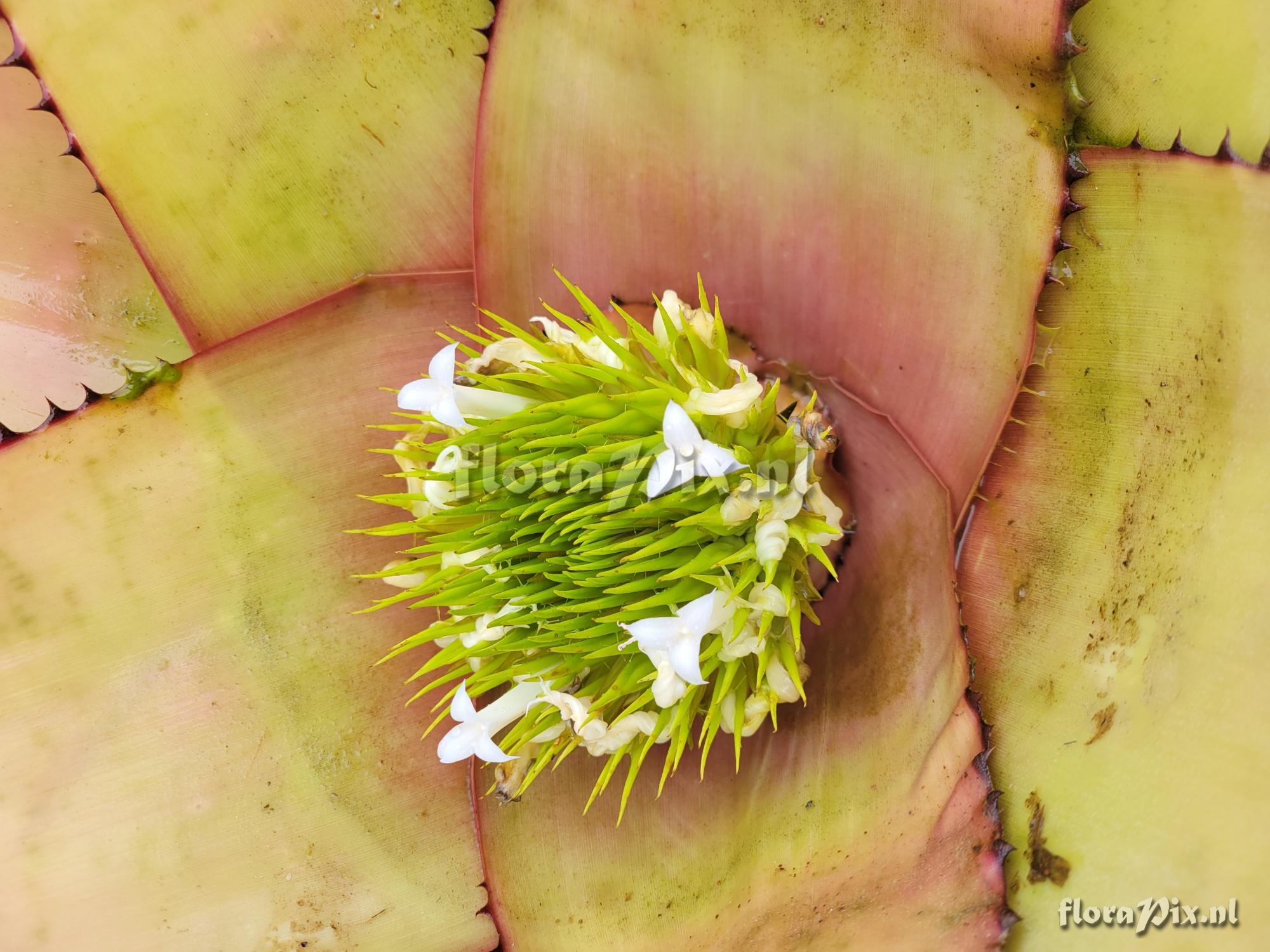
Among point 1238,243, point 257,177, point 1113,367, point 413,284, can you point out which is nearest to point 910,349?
point 1113,367

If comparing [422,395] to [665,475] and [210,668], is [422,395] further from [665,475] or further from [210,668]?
[210,668]

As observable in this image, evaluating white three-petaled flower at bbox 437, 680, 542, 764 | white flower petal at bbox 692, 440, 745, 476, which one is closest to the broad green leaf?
white flower petal at bbox 692, 440, 745, 476

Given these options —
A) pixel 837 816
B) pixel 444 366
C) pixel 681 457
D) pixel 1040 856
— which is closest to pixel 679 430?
pixel 681 457

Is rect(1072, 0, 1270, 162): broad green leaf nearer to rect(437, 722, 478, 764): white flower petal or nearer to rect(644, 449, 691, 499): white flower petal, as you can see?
rect(644, 449, 691, 499): white flower petal

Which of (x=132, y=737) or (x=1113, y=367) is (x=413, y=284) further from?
(x=1113, y=367)

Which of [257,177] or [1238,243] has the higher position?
[1238,243]

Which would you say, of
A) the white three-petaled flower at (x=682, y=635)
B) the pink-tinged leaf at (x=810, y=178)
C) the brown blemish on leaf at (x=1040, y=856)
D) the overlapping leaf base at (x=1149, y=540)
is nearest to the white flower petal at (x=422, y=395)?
the pink-tinged leaf at (x=810, y=178)
